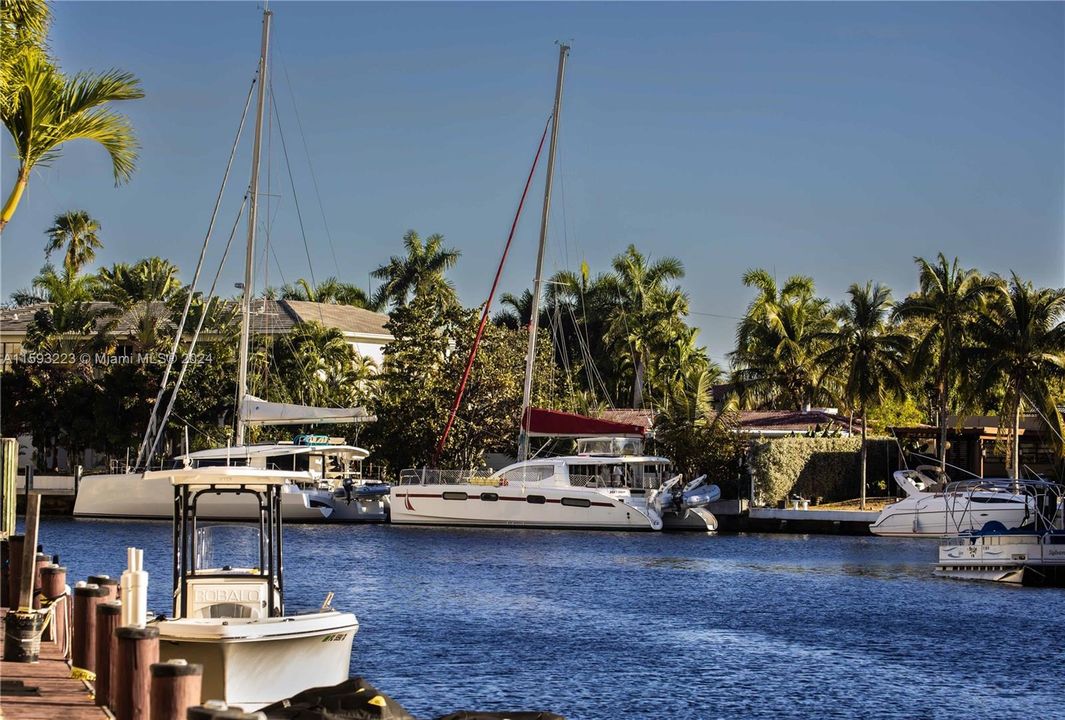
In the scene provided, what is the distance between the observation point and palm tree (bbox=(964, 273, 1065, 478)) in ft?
206

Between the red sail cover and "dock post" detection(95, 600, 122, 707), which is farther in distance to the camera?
the red sail cover

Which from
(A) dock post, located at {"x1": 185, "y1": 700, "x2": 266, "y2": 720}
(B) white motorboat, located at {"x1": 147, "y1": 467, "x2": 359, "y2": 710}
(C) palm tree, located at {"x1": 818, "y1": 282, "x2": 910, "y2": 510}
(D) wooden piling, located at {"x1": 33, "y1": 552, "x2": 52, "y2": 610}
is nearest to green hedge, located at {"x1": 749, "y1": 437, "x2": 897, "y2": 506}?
(C) palm tree, located at {"x1": 818, "y1": 282, "x2": 910, "y2": 510}

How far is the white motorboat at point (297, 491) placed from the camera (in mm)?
58125

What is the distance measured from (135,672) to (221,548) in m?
7.63

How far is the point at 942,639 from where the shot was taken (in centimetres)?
2981

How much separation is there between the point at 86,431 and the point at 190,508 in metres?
51.3

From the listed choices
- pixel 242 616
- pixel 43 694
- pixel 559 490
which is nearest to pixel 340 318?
pixel 559 490

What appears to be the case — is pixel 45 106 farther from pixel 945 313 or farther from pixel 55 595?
pixel 945 313

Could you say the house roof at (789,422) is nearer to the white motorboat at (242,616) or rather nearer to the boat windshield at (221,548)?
the boat windshield at (221,548)

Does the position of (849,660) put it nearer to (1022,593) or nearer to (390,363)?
(1022,593)

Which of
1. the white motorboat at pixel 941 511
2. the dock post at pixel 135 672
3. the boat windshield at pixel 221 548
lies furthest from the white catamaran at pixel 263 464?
the dock post at pixel 135 672

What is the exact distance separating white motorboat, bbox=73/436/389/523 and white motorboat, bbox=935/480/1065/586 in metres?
26.1

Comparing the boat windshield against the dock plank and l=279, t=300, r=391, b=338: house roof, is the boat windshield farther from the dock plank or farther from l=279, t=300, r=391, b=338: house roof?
l=279, t=300, r=391, b=338: house roof

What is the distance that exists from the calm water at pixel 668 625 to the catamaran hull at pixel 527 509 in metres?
3.98
